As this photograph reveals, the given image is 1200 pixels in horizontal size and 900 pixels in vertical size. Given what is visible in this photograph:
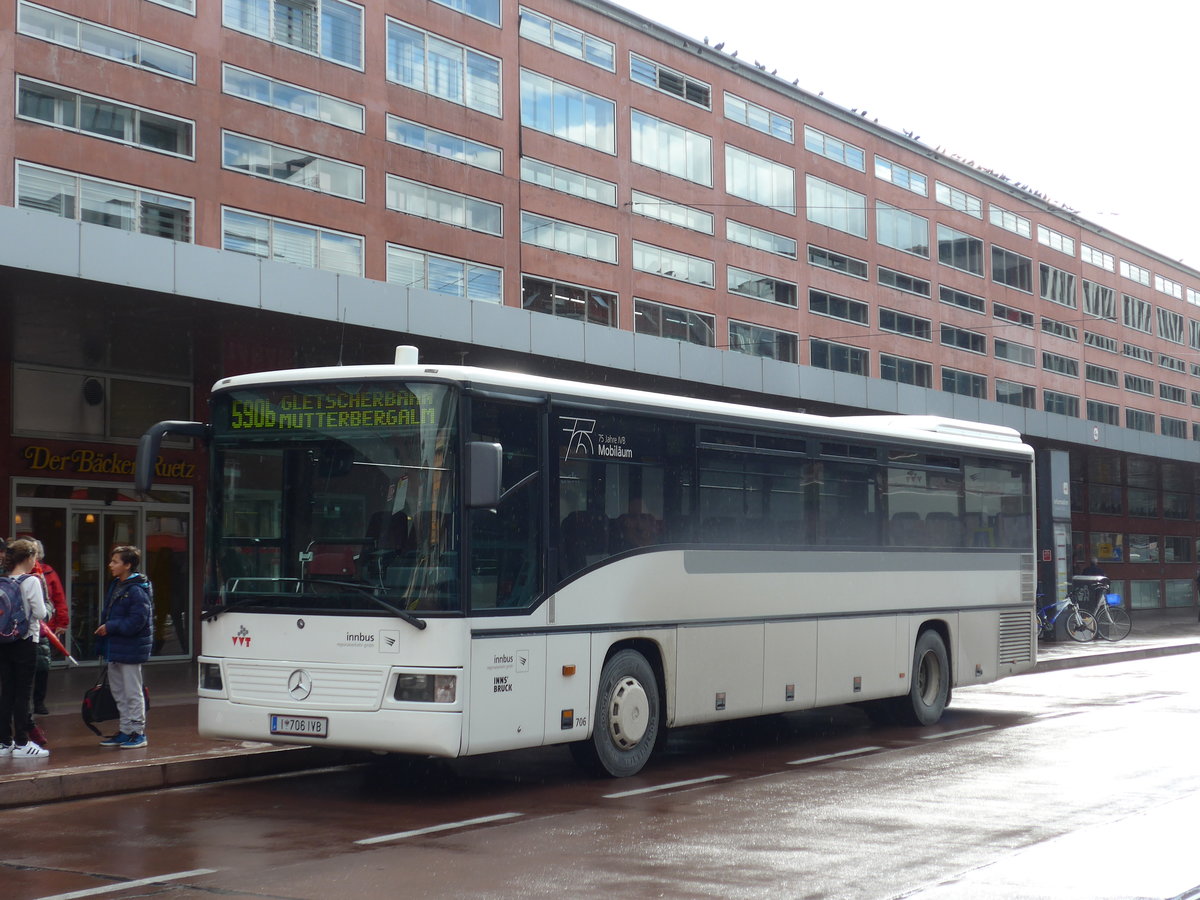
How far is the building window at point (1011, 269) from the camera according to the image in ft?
186

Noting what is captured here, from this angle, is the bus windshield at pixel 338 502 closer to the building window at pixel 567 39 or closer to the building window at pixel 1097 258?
the building window at pixel 567 39

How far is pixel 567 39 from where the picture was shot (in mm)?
36188

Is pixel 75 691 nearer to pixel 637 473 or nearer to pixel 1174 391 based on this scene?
pixel 637 473

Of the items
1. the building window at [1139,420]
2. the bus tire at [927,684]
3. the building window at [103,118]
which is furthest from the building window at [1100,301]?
the bus tire at [927,684]

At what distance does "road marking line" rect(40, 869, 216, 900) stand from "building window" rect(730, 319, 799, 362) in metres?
34.4

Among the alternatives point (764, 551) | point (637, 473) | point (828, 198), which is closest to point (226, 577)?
point (637, 473)

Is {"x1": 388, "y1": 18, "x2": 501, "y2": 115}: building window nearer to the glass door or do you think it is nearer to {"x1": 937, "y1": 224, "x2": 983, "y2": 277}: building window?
the glass door

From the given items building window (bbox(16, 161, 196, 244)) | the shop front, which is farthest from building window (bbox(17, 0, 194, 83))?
the shop front

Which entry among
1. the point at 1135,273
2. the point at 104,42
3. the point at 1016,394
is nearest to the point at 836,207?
the point at 1016,394

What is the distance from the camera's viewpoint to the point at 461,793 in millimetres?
10742

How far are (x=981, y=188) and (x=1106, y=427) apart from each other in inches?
806

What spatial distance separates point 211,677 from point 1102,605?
24.9 metres

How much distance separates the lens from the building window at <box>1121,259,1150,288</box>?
67500 millimetres

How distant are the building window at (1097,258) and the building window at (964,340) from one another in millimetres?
10883
